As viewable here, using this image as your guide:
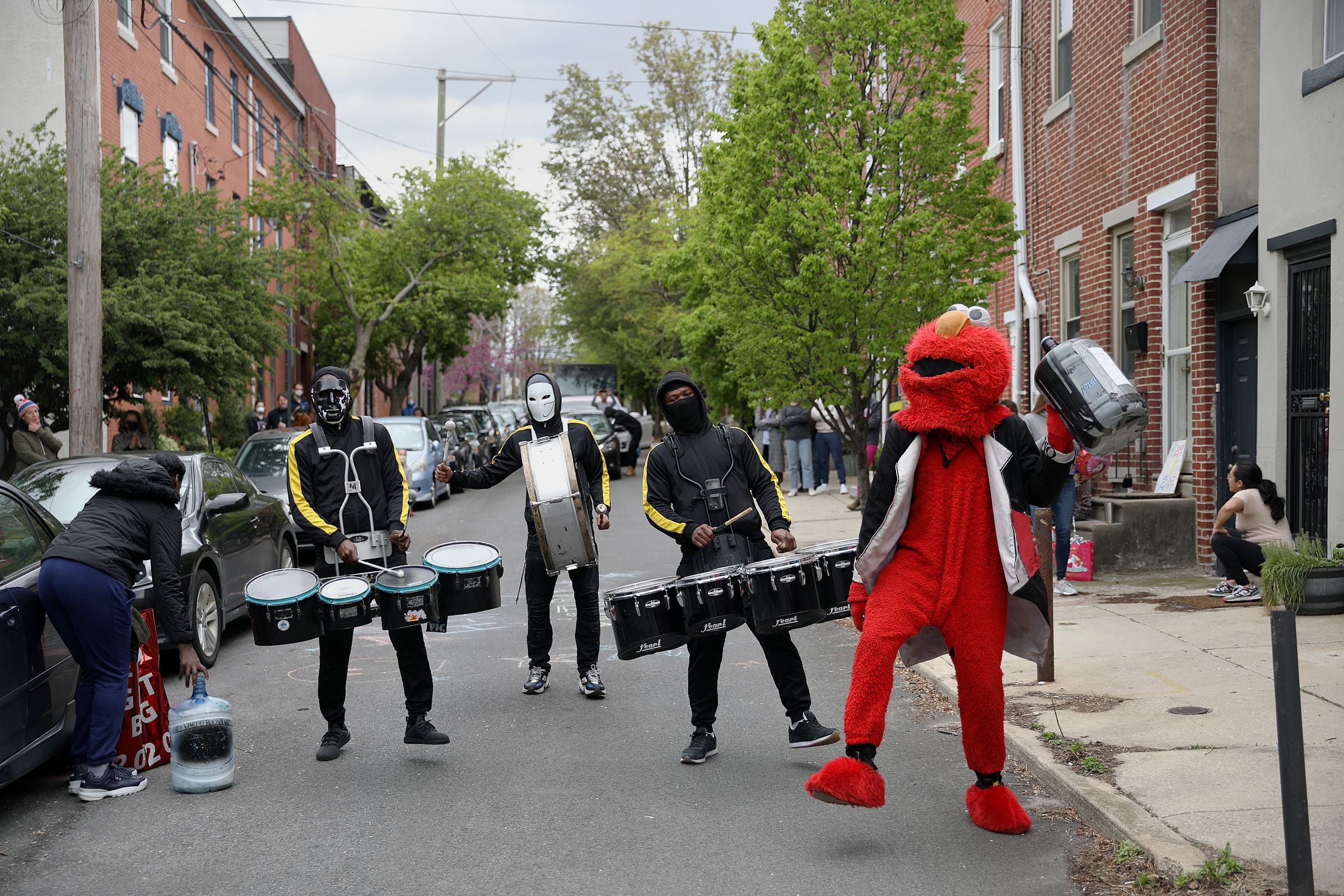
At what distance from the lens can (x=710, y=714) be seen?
6090 mm

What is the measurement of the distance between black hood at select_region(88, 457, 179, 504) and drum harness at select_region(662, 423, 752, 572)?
2.39 m

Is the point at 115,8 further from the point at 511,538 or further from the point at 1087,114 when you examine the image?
the point at 1087,114

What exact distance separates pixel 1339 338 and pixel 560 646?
19.7 ft

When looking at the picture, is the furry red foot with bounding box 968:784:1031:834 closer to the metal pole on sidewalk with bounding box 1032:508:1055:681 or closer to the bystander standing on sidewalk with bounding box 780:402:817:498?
the metal pole on sidewalk with bounding box 1032:508:1055:681

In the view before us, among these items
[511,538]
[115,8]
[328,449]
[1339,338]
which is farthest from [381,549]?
[115,8]

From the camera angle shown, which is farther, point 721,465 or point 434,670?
point 434,670

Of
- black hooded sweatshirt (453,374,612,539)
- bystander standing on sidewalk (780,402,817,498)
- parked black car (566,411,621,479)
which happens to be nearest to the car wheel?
black hooded sweatshirt (453,374,612,539)

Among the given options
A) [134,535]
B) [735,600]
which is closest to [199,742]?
[134,535]

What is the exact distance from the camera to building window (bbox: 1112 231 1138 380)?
13367 millimetres

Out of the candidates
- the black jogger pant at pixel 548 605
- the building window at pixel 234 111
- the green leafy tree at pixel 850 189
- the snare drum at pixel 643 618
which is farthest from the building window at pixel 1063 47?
the building window at pixel 234 111

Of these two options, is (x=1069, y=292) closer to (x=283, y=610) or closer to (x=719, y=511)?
(x=719, y=511)

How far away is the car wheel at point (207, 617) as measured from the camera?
27.6ft

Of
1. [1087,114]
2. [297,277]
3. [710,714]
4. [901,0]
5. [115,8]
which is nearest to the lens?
[710,714]

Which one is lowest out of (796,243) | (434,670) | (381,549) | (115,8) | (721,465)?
(434,670)
